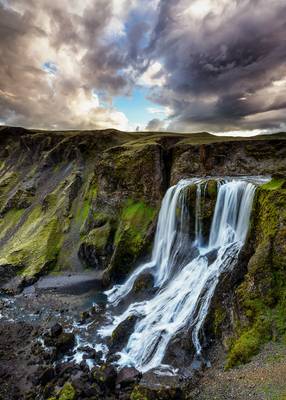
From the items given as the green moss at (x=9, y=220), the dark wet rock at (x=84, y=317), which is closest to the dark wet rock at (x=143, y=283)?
the dark wet rock at (x=84, y=317)

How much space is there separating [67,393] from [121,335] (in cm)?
638

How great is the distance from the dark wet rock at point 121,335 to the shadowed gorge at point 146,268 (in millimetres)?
87

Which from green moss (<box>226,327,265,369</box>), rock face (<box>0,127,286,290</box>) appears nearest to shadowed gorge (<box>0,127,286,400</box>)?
green moss (<box>226,327,265,369</box>)

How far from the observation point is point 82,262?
41.7 metres

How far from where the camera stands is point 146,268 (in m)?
33.3

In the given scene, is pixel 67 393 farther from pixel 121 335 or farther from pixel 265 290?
pixel 265 290

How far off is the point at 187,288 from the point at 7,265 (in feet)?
89.8

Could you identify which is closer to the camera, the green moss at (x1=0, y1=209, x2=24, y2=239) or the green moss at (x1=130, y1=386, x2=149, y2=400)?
the green moss at (x1=130, y1=386, x2=149, y2=400)

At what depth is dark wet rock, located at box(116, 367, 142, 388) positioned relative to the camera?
1755 centimetres

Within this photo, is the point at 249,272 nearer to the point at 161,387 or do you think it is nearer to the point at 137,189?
the point at 161,387

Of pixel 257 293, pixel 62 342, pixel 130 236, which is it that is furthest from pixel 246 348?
pixel 130 236

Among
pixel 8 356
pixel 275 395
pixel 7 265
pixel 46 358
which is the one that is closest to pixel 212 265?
pixel 275 395

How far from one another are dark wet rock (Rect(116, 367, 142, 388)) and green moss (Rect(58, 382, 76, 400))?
8.54 ft

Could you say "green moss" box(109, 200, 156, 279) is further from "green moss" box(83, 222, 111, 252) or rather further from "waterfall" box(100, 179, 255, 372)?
"waterfall" box(100, 179, 255, 372)
